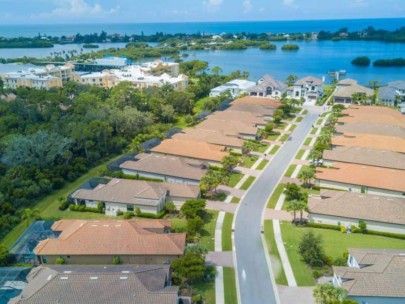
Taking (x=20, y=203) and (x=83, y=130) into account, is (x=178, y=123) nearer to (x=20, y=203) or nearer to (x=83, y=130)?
(x=83, y=130)

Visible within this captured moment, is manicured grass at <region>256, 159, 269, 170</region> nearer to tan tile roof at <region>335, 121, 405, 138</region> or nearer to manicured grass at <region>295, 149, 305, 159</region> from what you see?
manicured grass at <region>295, 149, 305, 159</region>

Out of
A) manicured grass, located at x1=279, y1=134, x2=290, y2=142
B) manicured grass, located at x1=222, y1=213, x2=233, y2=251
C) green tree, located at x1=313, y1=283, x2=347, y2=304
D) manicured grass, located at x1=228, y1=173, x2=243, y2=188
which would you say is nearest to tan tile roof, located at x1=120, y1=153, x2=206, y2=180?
manicured grass, located at x1=228, y1=173, x2=243, y2=188

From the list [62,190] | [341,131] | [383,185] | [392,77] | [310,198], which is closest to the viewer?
[310,198]

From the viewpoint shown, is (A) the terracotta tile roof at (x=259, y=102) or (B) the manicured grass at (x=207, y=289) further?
(A) the terracotta tile roof at (x=259, y=102)

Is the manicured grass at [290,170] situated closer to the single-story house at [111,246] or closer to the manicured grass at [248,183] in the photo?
the manicured grass at [248,183]

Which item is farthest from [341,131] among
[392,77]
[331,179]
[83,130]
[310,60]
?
[310,60]

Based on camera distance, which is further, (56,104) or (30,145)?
(56,104)

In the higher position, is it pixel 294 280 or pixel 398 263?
pixel 398 263

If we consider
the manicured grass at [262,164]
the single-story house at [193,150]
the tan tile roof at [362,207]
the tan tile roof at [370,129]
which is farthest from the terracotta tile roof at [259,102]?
the tan tile roof at [362,207]
